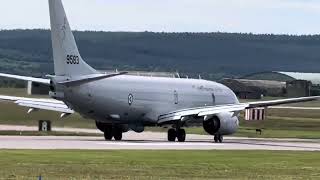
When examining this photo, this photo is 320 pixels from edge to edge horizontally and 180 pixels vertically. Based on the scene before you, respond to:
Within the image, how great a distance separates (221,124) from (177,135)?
3089 millimetres

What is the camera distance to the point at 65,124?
9362cm

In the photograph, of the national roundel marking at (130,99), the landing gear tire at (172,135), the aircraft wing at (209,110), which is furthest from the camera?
the landing gear tire at (172,135)

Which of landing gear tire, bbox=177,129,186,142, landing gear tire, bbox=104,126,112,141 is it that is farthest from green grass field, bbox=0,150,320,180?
landing gear tire, bbox=104,126,112,141

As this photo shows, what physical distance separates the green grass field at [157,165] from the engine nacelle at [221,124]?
15421mm

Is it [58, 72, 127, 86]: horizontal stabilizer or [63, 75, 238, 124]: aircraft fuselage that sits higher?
[58, 72, 127, 86]: horizontal stabilizer

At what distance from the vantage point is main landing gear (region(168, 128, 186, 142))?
7006cm

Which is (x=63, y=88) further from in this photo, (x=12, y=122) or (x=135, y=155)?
(x=12, y=122)

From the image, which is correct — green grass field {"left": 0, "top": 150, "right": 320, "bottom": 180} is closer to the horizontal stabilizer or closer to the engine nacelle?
the horizontal stabilizer

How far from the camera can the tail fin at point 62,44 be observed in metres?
62.9

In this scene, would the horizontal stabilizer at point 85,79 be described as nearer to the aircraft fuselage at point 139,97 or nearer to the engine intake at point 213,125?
the aircraft fuselage at point 139,97

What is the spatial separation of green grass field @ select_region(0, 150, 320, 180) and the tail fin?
13.4 metres

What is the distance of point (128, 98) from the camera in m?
69.5

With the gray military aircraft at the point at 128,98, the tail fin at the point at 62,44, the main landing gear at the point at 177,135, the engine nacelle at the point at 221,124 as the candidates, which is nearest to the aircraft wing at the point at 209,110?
the gray military aircraft at the point at 128,98

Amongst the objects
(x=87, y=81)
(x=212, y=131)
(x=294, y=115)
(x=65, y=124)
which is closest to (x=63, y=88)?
(x=87, y=81)
